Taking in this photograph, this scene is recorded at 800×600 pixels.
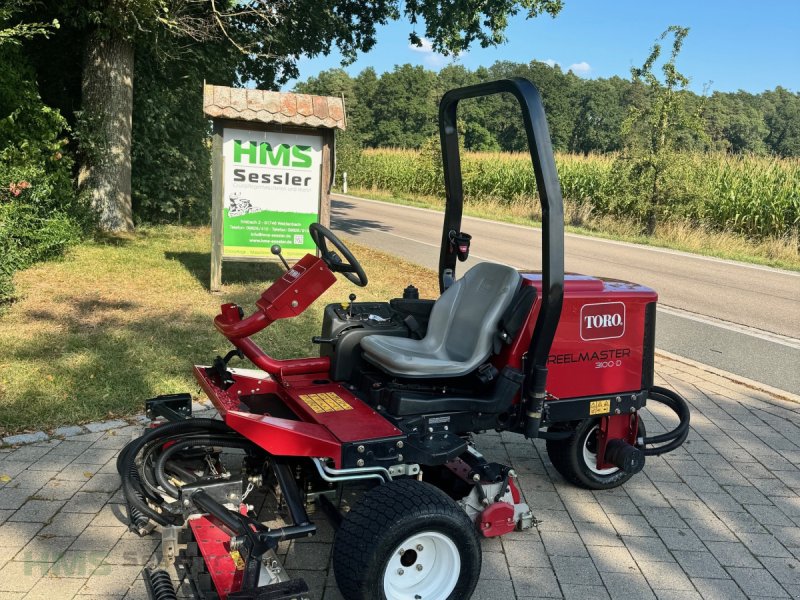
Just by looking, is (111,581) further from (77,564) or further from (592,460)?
(592,460)

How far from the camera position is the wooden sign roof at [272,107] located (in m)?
7.12

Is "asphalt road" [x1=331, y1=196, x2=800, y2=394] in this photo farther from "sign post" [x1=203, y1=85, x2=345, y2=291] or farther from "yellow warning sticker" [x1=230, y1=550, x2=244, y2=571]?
"yellow warning sticker" [x1=230, y1=550, x2=244, y2=571]

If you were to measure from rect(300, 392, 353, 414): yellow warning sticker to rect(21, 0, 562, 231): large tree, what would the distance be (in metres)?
7.10

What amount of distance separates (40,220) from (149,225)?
12.8ft

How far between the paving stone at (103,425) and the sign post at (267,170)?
347 cm

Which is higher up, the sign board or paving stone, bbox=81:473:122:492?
the sign board

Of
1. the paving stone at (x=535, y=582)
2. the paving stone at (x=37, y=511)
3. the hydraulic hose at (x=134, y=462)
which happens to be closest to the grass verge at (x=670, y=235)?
the paving stone at (x=535, y=582)

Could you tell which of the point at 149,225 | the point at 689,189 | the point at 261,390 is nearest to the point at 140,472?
the point at 261,390

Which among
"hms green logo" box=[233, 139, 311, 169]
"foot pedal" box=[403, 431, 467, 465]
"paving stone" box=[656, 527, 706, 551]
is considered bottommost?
"paving stone" box=[656, 527, 706, 551]

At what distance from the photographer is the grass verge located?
48.3ft

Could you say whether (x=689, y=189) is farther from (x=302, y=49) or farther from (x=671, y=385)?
(x=671, y=385)

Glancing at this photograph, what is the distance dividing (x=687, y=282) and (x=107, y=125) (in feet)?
31.2

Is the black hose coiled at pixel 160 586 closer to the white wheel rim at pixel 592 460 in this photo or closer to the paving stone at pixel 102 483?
the paving stone at pixel 102 483

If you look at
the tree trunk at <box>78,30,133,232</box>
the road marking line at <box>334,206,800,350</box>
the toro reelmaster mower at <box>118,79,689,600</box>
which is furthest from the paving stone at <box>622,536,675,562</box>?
the tree trunk at <box>78,30,133,232</box>
